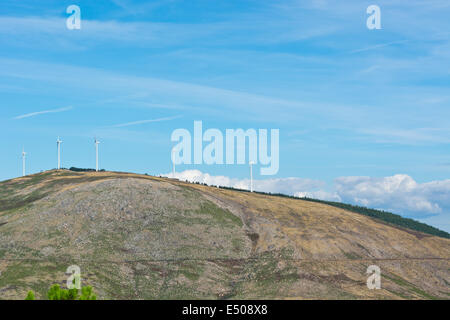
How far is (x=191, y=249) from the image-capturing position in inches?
6068

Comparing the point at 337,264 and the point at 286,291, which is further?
the point at 337,264

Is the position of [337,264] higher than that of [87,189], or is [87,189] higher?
[87,189]

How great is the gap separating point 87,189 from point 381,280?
91.0 meters

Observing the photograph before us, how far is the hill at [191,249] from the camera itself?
133375 millimetres

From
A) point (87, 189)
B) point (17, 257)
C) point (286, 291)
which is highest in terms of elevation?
point (87, 189)

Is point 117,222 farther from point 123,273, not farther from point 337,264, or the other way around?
point 337,264

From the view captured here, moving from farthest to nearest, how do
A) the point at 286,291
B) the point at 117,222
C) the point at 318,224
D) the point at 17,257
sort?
1. the point at 318,224
2. the point at 117,222
3. the point at 17,257
4. the point at 286,291

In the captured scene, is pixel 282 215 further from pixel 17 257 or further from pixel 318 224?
pixel 17 257

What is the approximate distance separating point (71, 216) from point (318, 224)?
78440 millimetres

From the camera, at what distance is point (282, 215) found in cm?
19212

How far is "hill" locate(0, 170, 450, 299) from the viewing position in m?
133

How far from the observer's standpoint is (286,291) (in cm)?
13075
